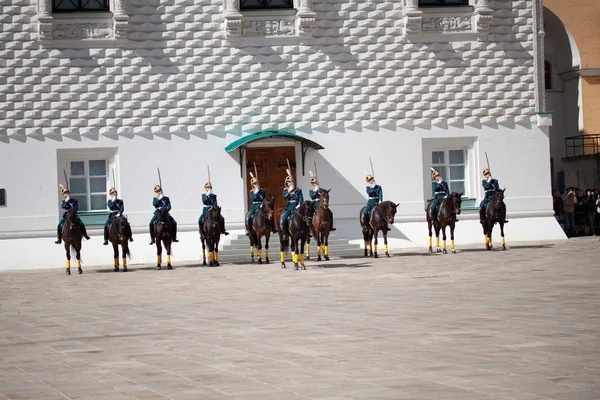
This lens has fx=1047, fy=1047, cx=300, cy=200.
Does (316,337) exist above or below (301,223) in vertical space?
below

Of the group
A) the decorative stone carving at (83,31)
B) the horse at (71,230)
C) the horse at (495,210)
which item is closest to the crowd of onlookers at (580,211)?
the horse at (495,210)

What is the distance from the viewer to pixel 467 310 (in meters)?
12.5

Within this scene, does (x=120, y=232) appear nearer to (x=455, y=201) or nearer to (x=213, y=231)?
(x=213, y=231)

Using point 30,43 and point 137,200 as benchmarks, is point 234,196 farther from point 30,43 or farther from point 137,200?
point 30,43

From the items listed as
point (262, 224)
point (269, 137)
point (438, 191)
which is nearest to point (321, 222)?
point (262, 224)

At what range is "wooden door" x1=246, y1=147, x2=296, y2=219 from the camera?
27938mm

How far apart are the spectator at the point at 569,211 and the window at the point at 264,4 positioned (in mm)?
10408

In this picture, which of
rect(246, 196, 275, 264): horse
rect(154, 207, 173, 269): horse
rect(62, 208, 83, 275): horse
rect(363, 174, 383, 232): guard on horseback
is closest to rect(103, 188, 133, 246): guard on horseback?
rect(154, 207, 173, 269): horse

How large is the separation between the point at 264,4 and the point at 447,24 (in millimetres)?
4985

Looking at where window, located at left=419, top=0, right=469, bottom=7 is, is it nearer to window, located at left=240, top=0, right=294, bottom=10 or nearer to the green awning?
window, located at left=240, top=0, right=294, bottom=10

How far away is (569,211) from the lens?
31875mm

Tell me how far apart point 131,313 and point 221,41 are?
14.7 meters

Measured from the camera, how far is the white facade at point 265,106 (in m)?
27.0

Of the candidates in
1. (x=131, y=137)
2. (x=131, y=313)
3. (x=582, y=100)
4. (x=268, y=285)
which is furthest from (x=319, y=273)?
(x=582, y=100)
